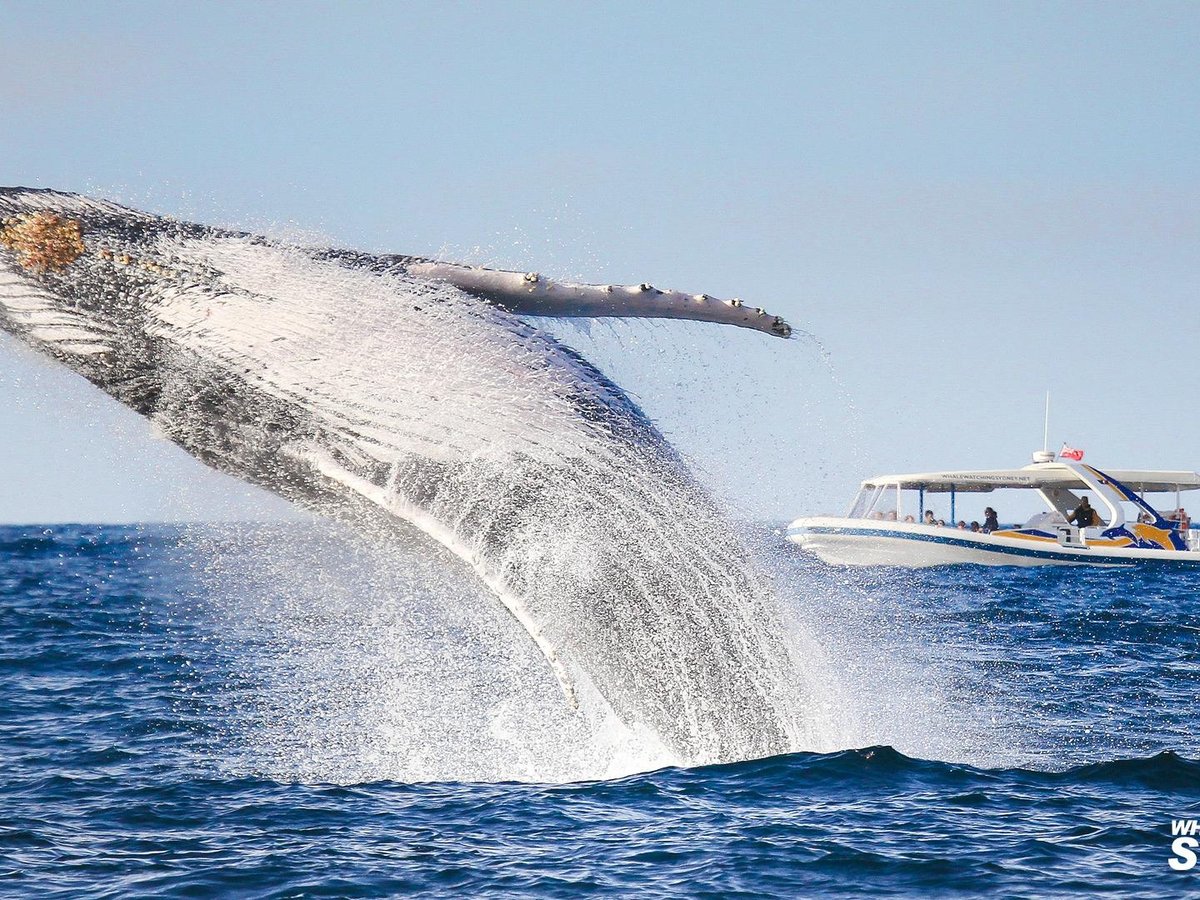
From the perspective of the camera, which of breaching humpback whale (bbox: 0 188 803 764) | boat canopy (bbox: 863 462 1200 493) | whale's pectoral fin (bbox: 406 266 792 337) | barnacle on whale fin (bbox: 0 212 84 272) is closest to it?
barnacle on whale fin (bbox: 0 212 84 272)

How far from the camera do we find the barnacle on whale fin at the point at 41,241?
6559 mm

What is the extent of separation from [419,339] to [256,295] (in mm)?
932

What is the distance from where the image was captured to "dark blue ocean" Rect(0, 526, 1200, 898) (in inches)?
260

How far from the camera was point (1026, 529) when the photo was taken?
1656 inches

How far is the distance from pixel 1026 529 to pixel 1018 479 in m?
1.75

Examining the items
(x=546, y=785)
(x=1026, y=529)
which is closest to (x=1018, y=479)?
(x=1026, y=529)

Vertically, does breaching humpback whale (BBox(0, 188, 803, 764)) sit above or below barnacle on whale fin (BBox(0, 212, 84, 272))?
below

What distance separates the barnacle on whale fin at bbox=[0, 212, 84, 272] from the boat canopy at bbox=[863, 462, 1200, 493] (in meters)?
36.9

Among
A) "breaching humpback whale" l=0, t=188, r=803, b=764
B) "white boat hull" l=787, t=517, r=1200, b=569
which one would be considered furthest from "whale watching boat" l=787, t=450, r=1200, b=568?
"breaching humpback whale" l=0, t=188, r=803, b=764

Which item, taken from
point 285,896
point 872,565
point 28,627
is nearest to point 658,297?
point 285,896

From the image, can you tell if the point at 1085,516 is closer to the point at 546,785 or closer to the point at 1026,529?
the point at 1026,529

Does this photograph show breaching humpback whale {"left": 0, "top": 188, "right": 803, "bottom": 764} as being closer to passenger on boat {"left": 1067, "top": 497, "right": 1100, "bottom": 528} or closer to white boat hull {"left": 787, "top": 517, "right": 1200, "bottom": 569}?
white boat hull {"left": 787, "top": 517, "right": 1200, "bottom": 569}

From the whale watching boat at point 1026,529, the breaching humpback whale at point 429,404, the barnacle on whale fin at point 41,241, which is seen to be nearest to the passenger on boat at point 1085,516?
the whale watching boat at point 1026,529

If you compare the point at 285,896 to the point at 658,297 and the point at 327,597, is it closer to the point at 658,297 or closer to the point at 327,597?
the point at 658,297
